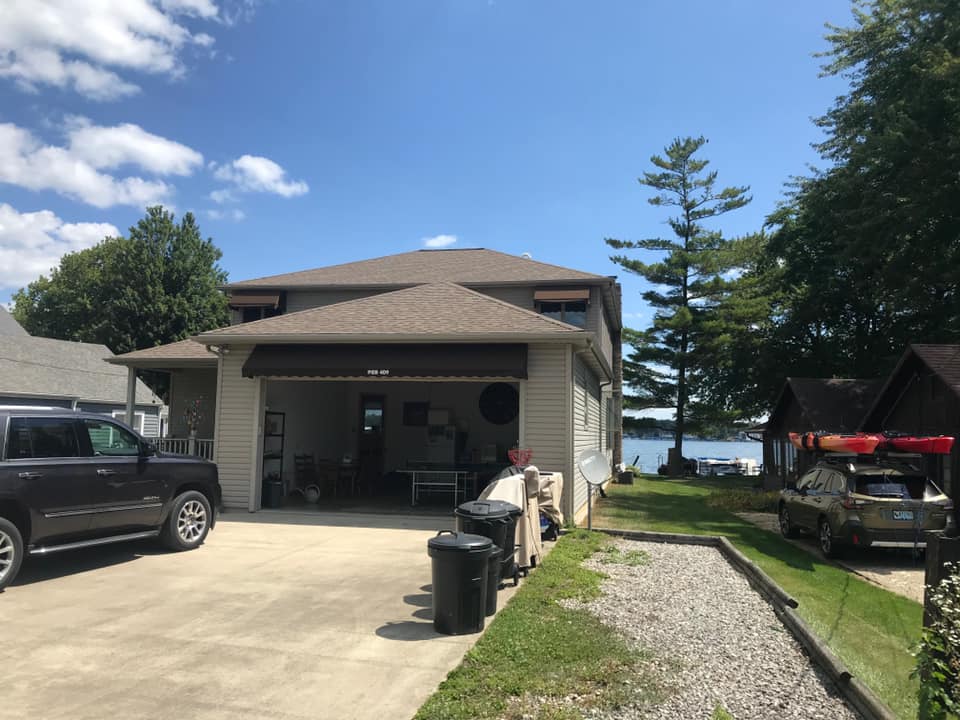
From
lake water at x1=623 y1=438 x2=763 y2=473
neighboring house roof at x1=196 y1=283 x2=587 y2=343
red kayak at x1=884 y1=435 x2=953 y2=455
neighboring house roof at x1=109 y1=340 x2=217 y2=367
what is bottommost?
lake water at x1=623 y1=438 x2=763 y2=473

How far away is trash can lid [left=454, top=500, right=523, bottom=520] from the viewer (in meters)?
6.61

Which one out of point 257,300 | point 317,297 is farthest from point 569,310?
point 257,300

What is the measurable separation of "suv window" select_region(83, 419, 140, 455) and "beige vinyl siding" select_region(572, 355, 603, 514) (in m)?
7.13

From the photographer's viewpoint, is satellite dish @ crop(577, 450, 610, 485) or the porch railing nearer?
satellite dish @ crop(577, 450, 610, 485)

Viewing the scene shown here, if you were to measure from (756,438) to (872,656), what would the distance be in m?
30.5

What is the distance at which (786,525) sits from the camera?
1237 centimetres

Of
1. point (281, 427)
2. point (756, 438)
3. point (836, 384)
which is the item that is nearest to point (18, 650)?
point (281, 427)

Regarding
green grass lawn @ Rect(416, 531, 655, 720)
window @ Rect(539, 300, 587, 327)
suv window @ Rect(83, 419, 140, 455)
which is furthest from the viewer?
window @ Rect(539, 300, 587, 327)

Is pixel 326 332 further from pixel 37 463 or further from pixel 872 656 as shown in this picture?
pixel 872 656

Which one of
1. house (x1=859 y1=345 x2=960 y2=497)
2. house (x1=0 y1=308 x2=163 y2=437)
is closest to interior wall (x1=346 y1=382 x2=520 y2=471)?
house (x1=859 y1=345 x2=960 y2=497)

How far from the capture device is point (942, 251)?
18.2 metres

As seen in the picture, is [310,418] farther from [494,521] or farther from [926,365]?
[926,365]

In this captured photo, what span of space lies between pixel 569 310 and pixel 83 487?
1480 cm

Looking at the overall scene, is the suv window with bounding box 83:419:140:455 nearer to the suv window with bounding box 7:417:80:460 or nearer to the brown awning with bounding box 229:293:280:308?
the suv window with bounding box 7:417:80:460
